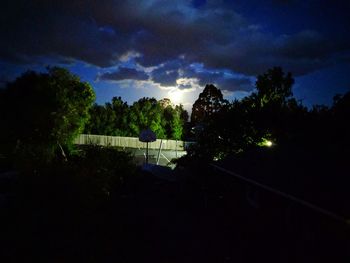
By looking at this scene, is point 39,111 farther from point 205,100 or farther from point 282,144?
point 205,100

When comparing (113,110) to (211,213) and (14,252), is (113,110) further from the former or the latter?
(14,252)

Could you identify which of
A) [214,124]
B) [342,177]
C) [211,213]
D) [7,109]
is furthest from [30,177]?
[7,109]

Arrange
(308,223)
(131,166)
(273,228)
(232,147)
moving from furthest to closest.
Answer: (232,147), (131,166), (273,228), (308,223)

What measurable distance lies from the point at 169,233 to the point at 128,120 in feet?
130

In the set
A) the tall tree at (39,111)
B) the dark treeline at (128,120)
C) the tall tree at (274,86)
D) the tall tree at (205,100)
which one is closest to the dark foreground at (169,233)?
the tall tree at (274,86)

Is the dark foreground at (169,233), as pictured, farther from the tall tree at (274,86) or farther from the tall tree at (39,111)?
the tall tree at (39,111)

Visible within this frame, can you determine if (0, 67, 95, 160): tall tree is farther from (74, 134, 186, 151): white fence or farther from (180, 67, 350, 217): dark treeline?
(180, 67, 350, 217): dark treeline

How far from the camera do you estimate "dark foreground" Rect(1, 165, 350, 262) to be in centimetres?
864

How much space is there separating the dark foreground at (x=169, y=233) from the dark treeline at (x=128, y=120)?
34.0 m

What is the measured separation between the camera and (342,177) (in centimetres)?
862

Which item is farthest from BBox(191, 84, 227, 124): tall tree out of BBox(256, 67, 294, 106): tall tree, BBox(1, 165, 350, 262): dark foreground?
BBox(1, 165, 350, 262): dark foreground

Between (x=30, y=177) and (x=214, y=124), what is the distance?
553 inches

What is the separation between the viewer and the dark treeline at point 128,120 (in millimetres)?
47469

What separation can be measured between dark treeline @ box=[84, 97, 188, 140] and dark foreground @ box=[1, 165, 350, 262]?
112 ft
